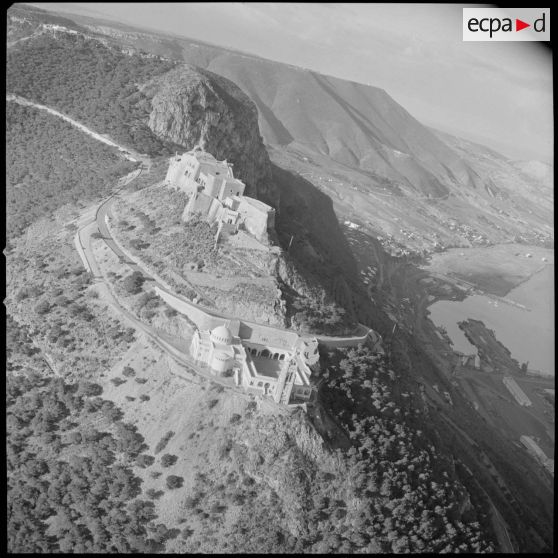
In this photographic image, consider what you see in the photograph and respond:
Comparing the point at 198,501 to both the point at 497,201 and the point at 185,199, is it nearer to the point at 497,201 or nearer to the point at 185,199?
the point at 185,199

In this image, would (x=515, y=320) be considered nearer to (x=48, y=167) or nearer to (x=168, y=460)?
(x=48, y=167)

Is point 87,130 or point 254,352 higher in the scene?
point 87,130

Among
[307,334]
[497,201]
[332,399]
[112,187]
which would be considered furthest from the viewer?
[497,201]

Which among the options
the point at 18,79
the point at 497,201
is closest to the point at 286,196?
the point at 18,79

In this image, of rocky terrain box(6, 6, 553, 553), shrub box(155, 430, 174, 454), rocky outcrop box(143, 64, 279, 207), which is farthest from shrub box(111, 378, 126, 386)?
rocky outcrop box(143, 64, 279, 207)

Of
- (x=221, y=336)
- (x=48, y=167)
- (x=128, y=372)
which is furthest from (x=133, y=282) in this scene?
(x=48, y=167)

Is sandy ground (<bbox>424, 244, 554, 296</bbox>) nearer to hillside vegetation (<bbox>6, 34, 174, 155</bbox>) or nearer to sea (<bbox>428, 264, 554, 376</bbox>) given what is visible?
sea (<bbox>428, 264, 554, 376</bbox>)

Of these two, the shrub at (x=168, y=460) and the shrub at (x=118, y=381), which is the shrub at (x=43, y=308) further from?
the shrub at (x=168, y=460)
